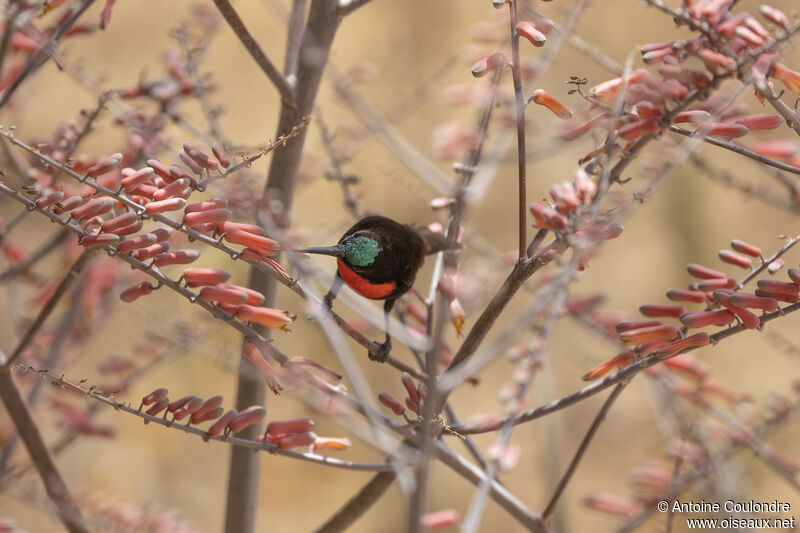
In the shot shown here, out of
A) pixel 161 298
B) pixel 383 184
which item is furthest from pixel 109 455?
pixel 383 184

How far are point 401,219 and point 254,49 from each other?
331cm

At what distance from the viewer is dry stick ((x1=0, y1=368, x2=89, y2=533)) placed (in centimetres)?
175

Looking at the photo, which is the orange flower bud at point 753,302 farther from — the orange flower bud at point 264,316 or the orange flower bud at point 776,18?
the orange flower bud at point 264,316

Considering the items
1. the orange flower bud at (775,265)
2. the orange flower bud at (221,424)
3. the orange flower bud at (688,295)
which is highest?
the orange flower bud at (775,265)

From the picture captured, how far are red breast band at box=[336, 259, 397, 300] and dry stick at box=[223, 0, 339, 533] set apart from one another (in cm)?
35

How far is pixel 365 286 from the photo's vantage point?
91.7 inches

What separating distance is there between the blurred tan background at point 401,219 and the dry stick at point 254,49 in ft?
9.84

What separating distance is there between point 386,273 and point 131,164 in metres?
0.81

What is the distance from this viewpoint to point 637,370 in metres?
1.48

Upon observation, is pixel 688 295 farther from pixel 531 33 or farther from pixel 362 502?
pixel 362 502

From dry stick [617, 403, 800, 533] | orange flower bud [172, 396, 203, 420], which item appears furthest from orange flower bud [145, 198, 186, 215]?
dry stick [617, 403, 800, 533]

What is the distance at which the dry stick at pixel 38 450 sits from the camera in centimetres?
175

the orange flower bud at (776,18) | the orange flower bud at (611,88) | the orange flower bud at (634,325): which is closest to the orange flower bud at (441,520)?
the orange flower bud at (634,325)

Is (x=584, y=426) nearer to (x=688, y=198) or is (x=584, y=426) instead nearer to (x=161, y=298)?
(x=688, y=198)
